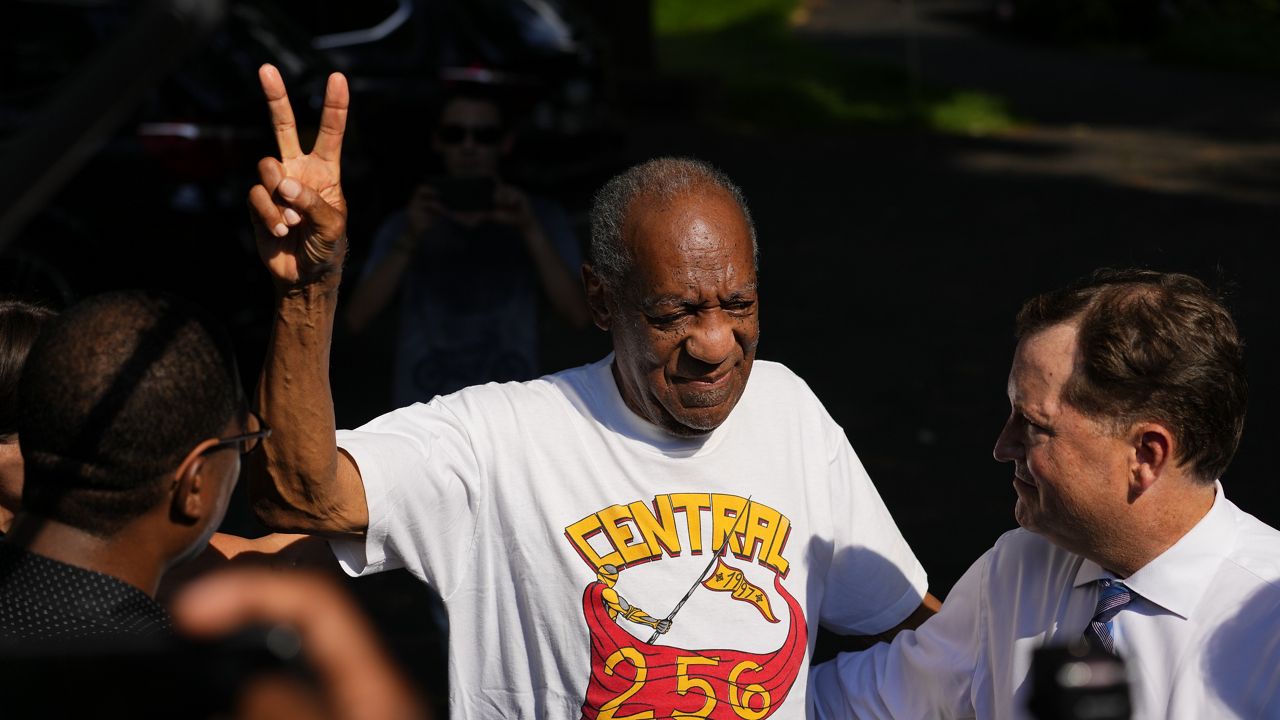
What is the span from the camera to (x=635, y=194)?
269 cm

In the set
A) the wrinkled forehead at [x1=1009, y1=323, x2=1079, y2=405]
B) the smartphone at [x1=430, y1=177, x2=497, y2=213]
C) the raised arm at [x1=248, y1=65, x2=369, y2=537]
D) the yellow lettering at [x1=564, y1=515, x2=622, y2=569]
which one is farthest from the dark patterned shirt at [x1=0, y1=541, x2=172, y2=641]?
the smartphone at [x1=430, y1=177, x2=497, y2=213]

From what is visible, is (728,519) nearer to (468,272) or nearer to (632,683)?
(632,683)

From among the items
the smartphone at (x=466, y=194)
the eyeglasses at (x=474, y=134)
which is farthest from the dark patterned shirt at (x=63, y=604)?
the eyeglasses at (x=474, y=134)

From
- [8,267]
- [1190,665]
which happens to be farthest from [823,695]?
[8,267]

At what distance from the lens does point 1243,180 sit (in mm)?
12195

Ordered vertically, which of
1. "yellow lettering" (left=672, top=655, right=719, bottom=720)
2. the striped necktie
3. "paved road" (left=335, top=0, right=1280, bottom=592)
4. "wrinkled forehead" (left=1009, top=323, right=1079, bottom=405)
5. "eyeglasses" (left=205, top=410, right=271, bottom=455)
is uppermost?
"eyeglasses" (left=205, top=410, right=271, bottom=455)

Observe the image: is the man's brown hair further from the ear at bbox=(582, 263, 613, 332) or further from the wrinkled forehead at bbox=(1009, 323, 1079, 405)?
the ear at bbox=(582, 263, 613, 332)

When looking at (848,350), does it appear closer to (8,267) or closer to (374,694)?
(8,267)

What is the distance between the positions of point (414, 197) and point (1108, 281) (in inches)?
95.6

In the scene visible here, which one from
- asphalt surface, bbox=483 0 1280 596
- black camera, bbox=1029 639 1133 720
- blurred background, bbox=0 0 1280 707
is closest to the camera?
black camera, bbox=1029 639 1133 720

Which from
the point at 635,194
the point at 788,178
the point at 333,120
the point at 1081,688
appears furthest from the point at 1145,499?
the point at 788,178

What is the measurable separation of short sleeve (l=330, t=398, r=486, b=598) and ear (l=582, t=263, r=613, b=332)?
0.38 metres

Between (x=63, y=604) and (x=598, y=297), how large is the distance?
123 centimetres

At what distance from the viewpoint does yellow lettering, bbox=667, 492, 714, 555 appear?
8.25 feet
